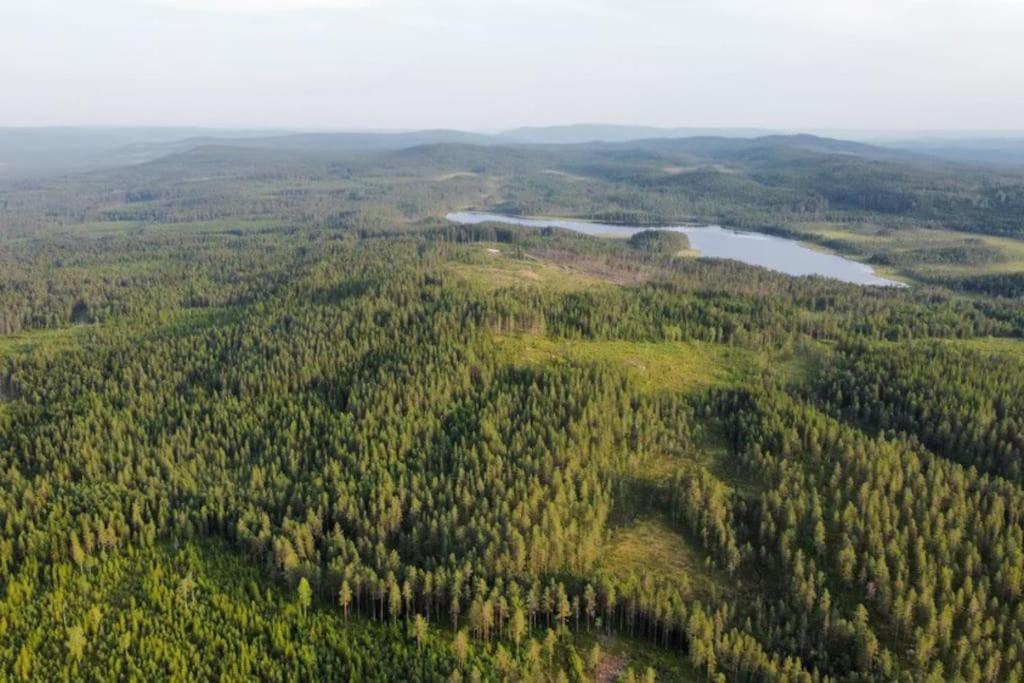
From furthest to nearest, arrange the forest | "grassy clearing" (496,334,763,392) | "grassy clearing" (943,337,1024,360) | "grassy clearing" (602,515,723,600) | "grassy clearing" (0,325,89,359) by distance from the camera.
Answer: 1. "grassy clearing" (0,325,89,359)
2. "grassy clearing" (943,337,1024,360)
3. "grassy clearing" (496,334,763,392)
4. "grassy clearing" (602,515,723,600)
5. the forest

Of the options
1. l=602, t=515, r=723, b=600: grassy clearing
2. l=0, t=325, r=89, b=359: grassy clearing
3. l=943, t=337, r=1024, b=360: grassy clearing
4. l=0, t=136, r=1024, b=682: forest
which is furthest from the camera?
l=0, t=325, r=89, b=359: grassy clearing

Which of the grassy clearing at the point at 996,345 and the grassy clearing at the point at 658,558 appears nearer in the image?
the grassy clearing at the point at 658,558

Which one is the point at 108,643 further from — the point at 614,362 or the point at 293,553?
the point at 614,362

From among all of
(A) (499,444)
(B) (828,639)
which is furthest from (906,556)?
(A) (499,444)

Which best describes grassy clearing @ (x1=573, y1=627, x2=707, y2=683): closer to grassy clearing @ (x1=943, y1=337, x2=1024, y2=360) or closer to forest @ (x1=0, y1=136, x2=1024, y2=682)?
forest @ (x1=0, y1=136, x2=1024, y2=682)

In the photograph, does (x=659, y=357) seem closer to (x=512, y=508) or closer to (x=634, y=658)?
(x=512, y=508)

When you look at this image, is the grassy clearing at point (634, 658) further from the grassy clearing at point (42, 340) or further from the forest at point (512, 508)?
the grassy clearing at point (42, 340)

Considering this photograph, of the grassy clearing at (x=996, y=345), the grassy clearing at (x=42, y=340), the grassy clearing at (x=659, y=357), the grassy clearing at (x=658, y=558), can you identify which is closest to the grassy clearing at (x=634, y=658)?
the grassy clearing at (x=658, y=558)

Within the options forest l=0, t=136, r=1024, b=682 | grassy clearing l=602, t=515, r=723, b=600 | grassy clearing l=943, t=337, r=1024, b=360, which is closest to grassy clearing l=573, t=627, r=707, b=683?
forest l=0, t=136, r=1024, b=682
